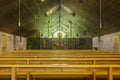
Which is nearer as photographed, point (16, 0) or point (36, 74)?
point (36, 74)

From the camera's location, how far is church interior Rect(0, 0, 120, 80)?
4188mm

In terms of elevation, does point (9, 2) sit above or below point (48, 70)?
above

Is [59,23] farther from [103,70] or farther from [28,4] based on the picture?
[103,70]

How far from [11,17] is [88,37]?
36.0ft

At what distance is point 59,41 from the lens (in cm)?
2042

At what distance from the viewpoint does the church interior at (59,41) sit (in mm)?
4188

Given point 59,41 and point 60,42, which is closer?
point 60,42

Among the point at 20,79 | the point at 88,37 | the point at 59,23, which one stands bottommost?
the point at 20,79

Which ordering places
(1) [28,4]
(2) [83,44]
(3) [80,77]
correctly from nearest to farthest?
(3) [80,77], (1) [28,4], (2) [83,44]

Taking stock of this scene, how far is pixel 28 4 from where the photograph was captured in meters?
10.4

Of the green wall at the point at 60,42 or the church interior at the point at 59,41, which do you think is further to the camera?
the green wall at the point at 60,42

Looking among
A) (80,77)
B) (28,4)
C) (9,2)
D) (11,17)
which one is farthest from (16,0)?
(80,77)

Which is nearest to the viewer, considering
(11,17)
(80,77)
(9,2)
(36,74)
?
(36,74)

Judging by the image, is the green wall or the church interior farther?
the green wall
